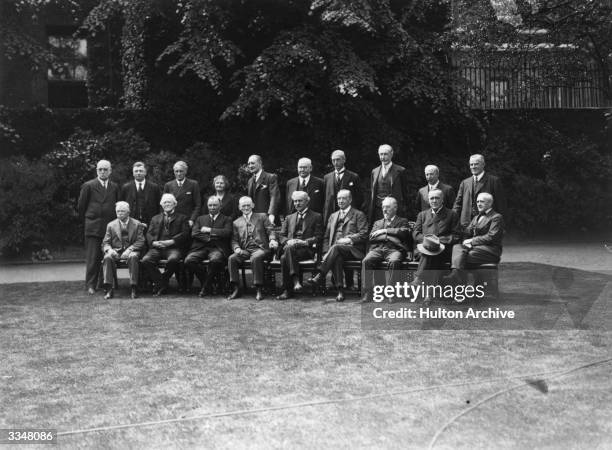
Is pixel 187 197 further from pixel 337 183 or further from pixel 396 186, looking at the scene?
pixel 396 186

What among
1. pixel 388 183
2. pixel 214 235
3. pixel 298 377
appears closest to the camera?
pixel 298 377

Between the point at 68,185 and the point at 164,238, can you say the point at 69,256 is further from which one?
the point at 164,238

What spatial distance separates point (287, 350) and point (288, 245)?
2943 millimetres

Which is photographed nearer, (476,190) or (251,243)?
(476,190)

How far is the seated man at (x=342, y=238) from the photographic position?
9.39 m

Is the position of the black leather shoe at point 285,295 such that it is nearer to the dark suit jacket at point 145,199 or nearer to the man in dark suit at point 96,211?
the dark suit jacket at point 145,199

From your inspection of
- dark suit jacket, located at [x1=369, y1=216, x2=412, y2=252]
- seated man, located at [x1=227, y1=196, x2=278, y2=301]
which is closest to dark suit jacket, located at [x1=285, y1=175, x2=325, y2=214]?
seated man, located at [x1=227, y1=196, x2=278, y2=301]

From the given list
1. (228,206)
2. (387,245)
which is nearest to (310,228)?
(387,245)

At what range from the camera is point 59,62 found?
1847 cm

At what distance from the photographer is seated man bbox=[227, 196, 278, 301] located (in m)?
9.56

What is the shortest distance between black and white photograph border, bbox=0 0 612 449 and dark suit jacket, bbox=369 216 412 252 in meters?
0.03

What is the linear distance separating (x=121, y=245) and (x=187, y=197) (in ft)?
3.98

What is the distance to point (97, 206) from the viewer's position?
416 inches

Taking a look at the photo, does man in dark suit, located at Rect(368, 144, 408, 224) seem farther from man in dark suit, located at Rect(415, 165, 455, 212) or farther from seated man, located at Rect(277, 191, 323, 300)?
seated man, located at Rect(277, 191, 323, 300)
